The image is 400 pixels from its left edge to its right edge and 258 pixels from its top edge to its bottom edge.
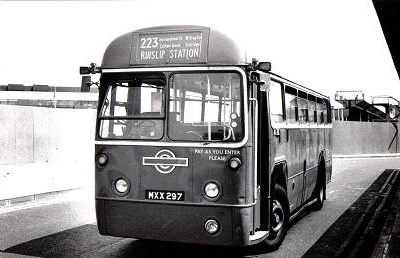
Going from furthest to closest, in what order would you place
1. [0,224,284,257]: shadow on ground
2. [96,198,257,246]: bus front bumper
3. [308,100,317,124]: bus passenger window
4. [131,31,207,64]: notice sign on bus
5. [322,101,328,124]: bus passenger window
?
[322,101,328,124]: bus passenger window
[308,100,317,124]: bus passenger window
[0,224,284,257]: shadow on ground
[131,31,207,64]: notice sign on bus
[96,198,257,246]: bus front bumper

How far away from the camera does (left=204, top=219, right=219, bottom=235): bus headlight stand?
5.68 m

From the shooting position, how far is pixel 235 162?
571cm

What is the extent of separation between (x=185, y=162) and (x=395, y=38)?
675cm

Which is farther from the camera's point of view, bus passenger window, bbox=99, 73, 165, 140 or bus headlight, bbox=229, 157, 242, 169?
bus passenger window, bbox=99, 73, 165, 140

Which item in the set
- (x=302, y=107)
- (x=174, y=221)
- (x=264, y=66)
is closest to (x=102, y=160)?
(x=174, y=221)

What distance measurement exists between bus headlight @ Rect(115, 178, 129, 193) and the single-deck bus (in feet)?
0.04

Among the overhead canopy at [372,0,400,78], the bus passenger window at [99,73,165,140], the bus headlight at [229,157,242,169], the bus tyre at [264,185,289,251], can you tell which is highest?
the overhead canopy at [372,0,400,78]

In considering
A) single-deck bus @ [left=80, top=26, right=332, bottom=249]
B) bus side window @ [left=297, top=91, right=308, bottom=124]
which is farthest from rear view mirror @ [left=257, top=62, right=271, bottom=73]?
bus side window @ [left=297, top=91, right=308, bottom=124]

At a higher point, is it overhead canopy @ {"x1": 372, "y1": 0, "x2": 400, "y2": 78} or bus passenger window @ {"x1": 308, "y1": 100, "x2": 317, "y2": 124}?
overhead canopy @ {"x1": 372, "y1": 0, "x2": 400, "y2": 78}

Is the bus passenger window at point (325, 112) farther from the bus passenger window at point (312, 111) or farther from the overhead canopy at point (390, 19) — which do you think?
the overhead canopy at point (390, 19)

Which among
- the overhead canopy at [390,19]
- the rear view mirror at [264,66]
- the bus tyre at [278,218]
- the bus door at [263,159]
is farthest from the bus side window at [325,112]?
the rear view mirror at [264,66]

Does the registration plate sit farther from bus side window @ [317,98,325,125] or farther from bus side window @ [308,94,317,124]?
bus side window @ [317,98,325,125]

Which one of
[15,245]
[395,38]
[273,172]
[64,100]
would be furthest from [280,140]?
[64,100]

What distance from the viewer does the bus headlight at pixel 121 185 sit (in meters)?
6.05
